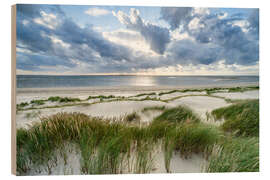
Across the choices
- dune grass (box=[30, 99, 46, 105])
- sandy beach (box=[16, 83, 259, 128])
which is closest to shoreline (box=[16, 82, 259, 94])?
sandy beach (box=[16, 83, 259, 128])

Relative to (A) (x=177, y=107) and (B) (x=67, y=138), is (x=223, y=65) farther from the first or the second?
(B) (x=67, y=138)

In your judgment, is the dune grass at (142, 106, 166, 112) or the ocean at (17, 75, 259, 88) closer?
the ocean at (17, 75, 259, 88)

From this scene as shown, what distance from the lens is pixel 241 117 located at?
2199mm

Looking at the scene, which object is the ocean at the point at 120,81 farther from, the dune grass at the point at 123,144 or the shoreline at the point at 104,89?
the dune grass at the point at 123,144

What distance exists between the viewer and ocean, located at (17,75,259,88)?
2090 mm

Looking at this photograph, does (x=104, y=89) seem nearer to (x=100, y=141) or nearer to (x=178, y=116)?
(x=100, y=141)

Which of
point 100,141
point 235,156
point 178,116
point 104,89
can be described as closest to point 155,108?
point 178,116

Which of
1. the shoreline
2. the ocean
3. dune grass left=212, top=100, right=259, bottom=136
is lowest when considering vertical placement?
dune grass left=212, top=100, right=259, bottom=136

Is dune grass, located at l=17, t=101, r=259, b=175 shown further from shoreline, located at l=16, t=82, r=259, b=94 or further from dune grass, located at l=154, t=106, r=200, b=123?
shoreline, located at l=16, t=82, r=259, b=94

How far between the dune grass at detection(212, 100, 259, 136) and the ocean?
35 centimetres

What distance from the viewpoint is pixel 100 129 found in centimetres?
199

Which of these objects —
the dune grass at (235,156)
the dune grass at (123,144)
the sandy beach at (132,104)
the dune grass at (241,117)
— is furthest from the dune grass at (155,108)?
the dune grass at (235,156)

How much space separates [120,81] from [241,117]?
1721mm
